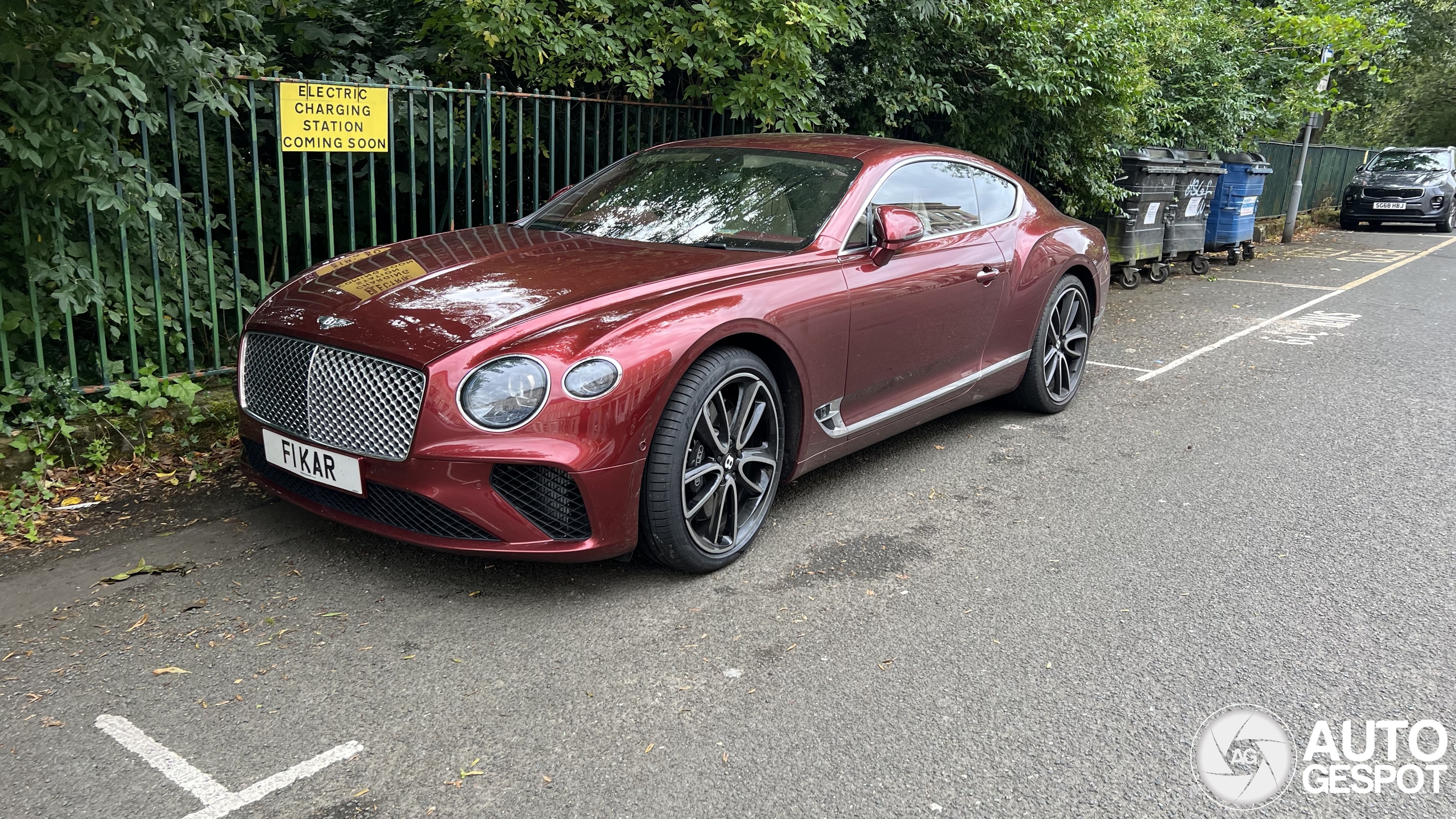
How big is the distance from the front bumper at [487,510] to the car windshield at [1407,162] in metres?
Result: 24.8

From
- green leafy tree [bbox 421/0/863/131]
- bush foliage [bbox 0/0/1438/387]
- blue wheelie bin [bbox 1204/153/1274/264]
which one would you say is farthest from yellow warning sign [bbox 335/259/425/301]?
blue wheelie bin [bbox 1204/153/1274/264]

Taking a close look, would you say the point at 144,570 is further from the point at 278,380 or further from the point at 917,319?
the point at 917,319

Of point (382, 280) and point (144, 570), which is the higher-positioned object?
point (382, 280)

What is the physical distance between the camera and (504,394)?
329 centimetres

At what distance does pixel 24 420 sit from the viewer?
4363 mm

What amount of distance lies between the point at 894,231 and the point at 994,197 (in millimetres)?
1443

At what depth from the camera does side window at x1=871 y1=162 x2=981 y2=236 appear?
480 centimetres

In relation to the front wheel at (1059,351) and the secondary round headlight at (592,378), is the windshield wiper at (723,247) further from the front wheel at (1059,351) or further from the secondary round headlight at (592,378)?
the front wheel at (1059,351)

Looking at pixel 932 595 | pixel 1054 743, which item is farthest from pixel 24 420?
pixel 1054 743

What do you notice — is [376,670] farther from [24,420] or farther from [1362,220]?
[1362,220]

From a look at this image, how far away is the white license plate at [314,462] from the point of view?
3.42 meters

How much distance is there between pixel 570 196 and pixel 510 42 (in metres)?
1.73

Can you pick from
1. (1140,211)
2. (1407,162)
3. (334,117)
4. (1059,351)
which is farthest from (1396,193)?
(334,117)

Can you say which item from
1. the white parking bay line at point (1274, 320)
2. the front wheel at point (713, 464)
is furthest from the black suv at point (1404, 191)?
the front wheel at point (713, 464)
